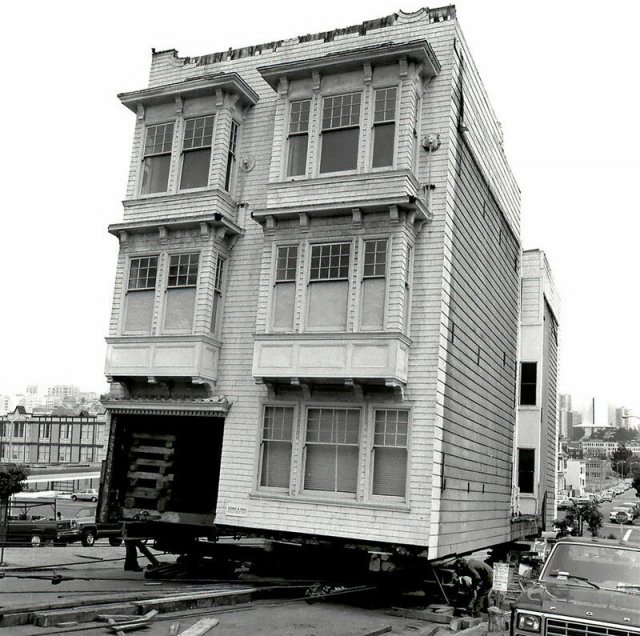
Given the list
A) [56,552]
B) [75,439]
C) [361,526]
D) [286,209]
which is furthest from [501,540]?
[75,439]

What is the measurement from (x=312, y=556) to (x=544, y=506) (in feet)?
42.3

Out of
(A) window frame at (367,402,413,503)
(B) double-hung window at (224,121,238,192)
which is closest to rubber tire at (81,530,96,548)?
(B) double-hung window at (224,121,238,192)

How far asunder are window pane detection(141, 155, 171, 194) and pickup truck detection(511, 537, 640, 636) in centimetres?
1302

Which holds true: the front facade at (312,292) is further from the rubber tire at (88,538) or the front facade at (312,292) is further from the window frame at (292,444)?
the rubber tire at (88,538)

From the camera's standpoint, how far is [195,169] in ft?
62.1

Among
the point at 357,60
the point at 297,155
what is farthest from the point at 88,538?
the point at 357,60

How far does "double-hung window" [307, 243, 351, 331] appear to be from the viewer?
1658 cm

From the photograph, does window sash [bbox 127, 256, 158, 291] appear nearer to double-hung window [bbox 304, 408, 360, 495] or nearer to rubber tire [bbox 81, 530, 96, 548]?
double-hung window [bbox 304, 408, 360, 495]

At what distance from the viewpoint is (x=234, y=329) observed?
59.6 feet

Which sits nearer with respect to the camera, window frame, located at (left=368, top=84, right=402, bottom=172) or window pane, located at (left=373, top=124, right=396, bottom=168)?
window frame, located at (left=368, top=84, right=402, bottom=172)

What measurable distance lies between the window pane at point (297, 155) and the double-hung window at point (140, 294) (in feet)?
13.2

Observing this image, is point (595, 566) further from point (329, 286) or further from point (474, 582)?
point (329, 286)

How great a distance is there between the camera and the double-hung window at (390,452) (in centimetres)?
1583

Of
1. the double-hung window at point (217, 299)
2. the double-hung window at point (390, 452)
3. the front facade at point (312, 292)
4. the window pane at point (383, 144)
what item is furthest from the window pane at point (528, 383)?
the double-hung window at point (217, 299)
